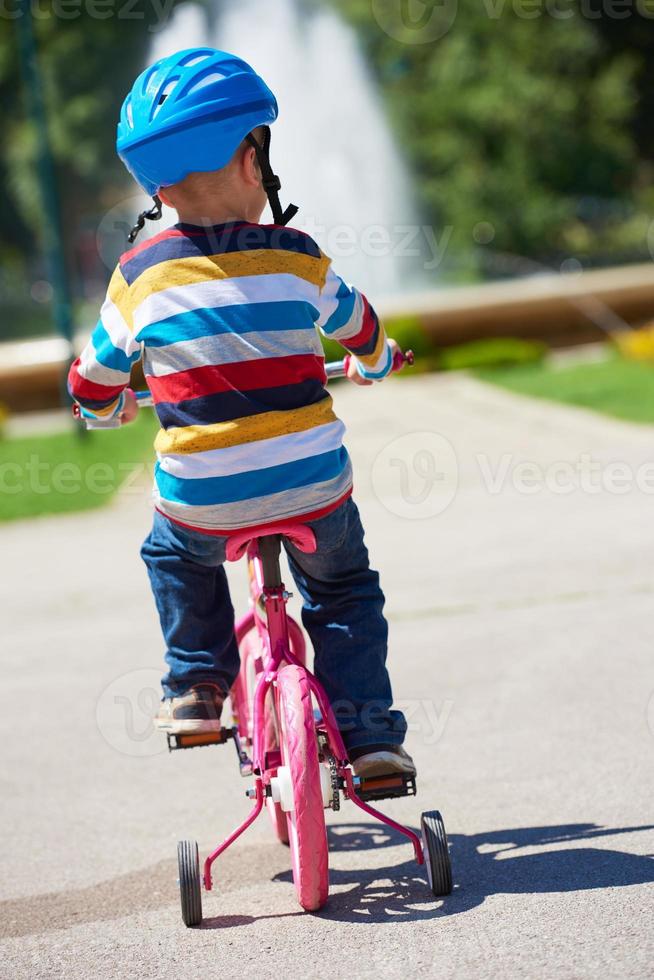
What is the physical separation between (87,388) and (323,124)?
72.2ft

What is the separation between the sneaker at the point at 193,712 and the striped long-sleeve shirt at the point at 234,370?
16.6 inches

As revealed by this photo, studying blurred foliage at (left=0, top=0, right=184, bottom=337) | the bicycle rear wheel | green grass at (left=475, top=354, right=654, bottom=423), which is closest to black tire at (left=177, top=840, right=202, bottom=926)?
the bicycle rear wheel

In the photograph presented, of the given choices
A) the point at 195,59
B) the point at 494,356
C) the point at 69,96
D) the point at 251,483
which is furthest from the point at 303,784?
the point at 69,96

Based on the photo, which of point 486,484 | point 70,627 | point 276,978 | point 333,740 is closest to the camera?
point 276,978

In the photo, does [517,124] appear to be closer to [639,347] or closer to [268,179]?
[639,347]

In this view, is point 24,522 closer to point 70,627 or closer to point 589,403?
point 70,627

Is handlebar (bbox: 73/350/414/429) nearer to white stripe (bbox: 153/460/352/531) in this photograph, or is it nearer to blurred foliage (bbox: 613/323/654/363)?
white stripe (bbox: 153/460/352/531)

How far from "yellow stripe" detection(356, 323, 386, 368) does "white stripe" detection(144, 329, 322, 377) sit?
1.28 feet

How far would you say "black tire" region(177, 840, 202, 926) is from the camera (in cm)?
309

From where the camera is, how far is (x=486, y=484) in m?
9.05

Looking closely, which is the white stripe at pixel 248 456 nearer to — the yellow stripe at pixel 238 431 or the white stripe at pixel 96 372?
the yellow stripe at pixel 238 431

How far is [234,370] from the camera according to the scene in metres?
2.99

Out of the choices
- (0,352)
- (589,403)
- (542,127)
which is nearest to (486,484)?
(589,403)

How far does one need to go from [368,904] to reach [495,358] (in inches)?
488
